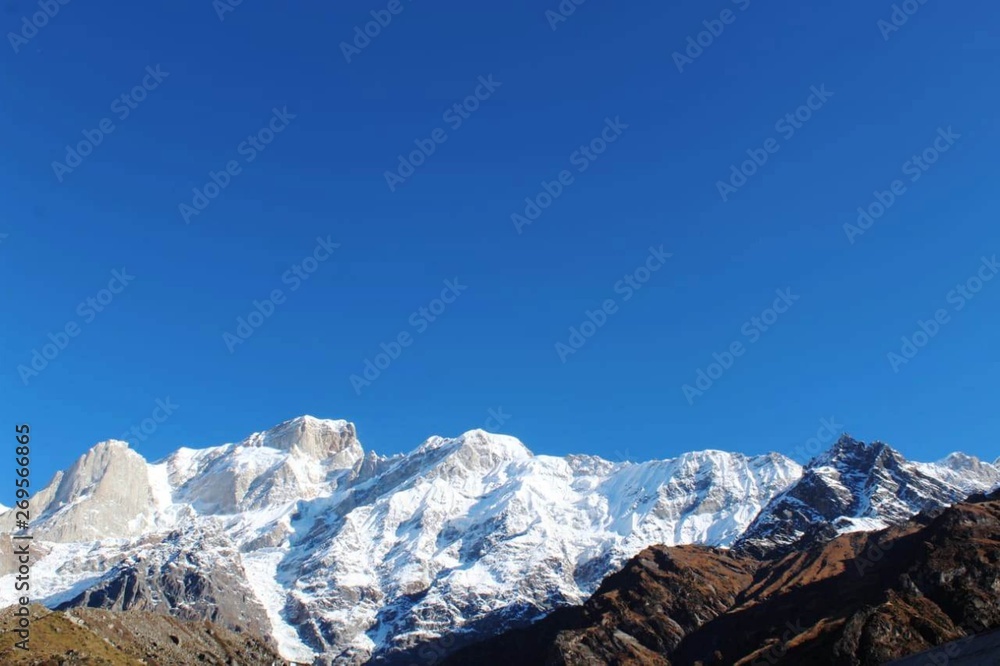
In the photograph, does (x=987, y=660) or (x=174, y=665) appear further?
(x=174, y=665)

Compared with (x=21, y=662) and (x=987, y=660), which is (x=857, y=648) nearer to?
(x=987, y=660)

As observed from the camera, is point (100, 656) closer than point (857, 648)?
Yes

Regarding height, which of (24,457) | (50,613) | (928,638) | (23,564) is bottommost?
(928,638)

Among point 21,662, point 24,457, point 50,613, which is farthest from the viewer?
point 50,613

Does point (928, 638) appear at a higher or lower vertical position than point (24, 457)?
lower

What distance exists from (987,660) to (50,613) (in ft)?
644

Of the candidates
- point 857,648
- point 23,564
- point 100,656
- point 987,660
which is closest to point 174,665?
point 100,656

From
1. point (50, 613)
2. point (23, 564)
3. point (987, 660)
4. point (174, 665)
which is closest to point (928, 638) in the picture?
point (987, 660)

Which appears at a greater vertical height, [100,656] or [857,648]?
[100,656]

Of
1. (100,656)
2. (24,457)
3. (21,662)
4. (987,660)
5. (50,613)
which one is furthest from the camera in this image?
(50,613)

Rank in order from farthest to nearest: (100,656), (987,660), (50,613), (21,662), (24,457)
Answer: (50,613) < (100,656) < (21,662) < (24,457) < (987,660)

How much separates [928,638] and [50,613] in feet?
685

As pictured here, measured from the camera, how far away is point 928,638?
200 m

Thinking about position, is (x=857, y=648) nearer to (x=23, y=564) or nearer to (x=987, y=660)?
(x=987, y=660)
